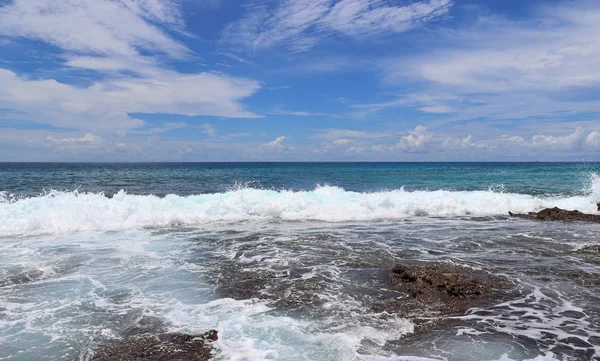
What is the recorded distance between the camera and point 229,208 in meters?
21.1

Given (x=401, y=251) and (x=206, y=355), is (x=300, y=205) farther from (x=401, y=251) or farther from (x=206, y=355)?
(x=206, y=355)

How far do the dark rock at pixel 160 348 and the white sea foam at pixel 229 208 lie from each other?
12166mm

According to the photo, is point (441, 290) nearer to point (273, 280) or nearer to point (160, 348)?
point (273, 280)

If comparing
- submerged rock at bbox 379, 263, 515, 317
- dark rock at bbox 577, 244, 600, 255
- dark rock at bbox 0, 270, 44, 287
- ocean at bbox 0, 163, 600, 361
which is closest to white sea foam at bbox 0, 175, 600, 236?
ocean at bbox 0, 163, 600, 361

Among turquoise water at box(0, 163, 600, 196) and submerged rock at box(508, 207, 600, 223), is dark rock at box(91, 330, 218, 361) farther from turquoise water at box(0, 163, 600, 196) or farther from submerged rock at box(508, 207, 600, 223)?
turquoise water at box(0, 163, 600, 196)

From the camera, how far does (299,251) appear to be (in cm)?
1312

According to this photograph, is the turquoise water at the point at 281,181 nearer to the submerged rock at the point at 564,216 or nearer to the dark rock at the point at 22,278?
the submerged rock at the point at 564,216

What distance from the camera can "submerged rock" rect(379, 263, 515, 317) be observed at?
8094mm

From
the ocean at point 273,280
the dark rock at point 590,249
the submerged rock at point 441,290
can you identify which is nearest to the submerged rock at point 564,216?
the ocean at point 273,280

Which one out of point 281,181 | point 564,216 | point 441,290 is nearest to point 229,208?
point 441,290

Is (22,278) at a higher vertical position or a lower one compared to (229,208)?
lower

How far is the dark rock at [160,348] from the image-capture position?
613 cm

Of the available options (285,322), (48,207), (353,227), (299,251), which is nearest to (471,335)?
(285,322)

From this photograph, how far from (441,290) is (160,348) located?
19.6ft
